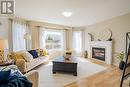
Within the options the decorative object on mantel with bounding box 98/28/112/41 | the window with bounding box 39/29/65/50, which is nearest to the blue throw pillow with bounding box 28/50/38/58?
the window with bounding box 39/29/65/50

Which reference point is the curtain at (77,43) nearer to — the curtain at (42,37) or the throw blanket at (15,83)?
the curtain at (42,37)

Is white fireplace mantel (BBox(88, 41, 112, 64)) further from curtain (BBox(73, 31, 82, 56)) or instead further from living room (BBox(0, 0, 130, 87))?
curtain (BBox(73, 31, 82, 56))

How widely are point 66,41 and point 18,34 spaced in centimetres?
360

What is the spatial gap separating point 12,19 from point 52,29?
2.83 m

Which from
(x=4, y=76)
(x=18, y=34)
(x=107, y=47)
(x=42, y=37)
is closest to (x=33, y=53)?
(x=18, y=34)

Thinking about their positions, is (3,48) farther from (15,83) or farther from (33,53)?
(15,83)

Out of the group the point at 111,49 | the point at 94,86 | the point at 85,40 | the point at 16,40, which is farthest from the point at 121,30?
the point at 16,40

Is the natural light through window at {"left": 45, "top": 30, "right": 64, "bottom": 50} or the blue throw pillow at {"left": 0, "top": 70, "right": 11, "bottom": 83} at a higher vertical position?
the natural light through window at {"left": 45, "top": 30, "right": 64, "bottom": 50}

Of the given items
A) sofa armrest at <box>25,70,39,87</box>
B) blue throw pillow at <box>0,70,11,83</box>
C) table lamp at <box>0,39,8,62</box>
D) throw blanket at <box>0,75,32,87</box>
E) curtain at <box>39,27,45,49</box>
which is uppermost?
curtain at <box>39,27,45,49</box>

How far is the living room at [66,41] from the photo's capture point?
4.04 metres

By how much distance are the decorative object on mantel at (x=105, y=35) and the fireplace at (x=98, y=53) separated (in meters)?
0.63

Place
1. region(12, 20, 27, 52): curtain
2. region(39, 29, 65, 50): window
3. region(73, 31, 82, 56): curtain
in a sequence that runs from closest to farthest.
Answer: region(12, 20, 27, 52): curtain, region(39, 29, 65, 50): window, region(73, 31, 82, 56): curtain

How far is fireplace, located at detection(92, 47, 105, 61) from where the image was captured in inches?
285

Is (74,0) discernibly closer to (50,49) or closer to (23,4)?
(23,4)
